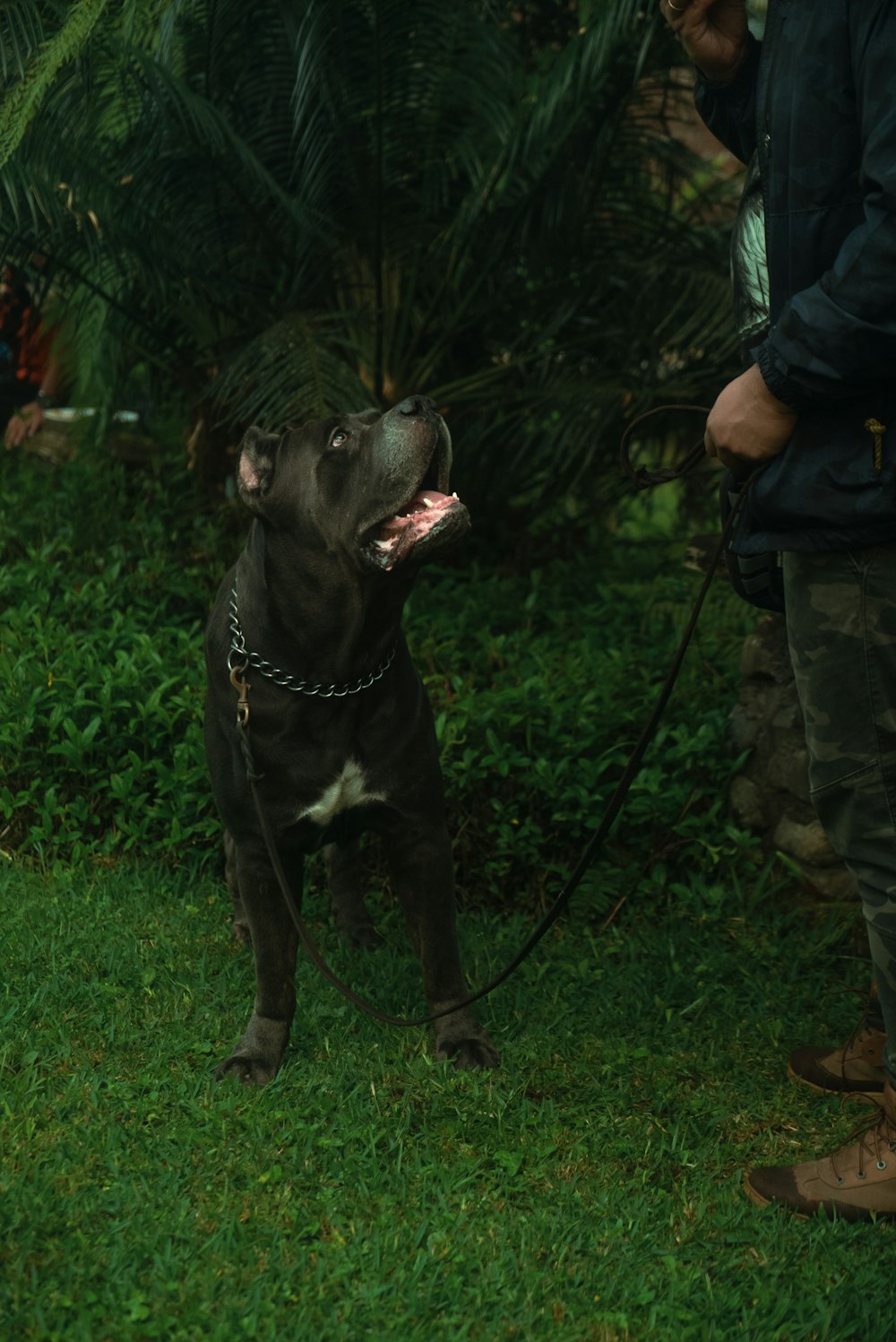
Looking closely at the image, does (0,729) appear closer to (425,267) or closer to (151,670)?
(151,670)

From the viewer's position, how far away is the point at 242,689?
10.2ft

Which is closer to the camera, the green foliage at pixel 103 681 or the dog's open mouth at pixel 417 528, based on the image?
the dog's open mouth at pixel 417 528

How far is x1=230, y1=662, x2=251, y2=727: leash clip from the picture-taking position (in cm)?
312

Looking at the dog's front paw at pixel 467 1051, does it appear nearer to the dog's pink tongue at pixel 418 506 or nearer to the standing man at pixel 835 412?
the standing man at pixel 835 412

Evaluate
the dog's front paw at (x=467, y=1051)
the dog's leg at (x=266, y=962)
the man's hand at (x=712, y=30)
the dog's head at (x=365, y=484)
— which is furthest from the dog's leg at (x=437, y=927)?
the man's hand at (x=712, y=30)

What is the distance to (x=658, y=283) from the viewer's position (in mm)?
5594

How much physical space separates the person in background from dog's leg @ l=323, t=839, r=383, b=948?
3.47 m

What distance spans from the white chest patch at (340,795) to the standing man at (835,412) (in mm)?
1011

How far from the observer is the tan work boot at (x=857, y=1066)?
3.24m

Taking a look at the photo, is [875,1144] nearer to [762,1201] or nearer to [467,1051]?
[762,1201]

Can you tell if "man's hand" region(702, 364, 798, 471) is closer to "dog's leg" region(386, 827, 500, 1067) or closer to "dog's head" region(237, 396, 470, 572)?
"dog's head" region(237, 396, 470, 572)

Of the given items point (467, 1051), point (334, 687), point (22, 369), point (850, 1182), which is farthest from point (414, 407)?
point (22, 369)

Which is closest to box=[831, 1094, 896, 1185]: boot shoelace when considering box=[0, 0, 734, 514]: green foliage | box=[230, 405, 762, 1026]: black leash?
box=[230, 405, 762, 1026]: black leash

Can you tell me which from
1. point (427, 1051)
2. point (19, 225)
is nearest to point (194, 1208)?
point (427, 1051)
